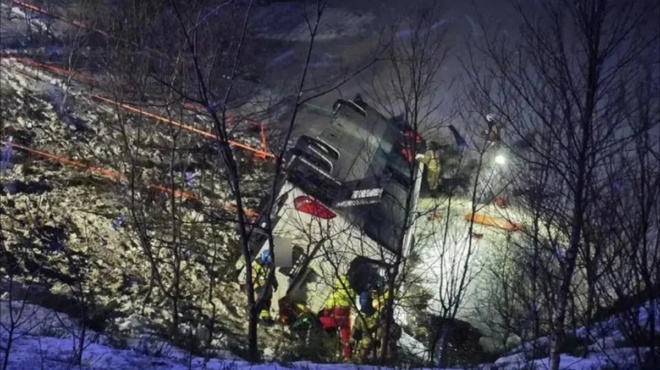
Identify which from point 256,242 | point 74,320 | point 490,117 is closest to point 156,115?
point 256,242

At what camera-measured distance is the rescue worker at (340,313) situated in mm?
10445

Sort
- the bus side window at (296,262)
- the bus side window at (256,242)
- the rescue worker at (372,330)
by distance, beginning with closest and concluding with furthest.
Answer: the rescue worker at (372,330) → the bus side window at (296,262) → the bus side window at (256,242)

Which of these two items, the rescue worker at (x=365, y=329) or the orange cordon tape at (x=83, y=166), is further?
the orange cordon tape at (x=83, y=166)

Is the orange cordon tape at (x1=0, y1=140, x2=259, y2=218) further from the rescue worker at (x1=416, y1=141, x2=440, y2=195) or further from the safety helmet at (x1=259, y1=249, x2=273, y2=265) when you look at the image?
the rescue worker at (x1=416, y1=141, x2=440, y2=195)

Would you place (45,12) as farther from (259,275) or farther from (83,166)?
(259,275)

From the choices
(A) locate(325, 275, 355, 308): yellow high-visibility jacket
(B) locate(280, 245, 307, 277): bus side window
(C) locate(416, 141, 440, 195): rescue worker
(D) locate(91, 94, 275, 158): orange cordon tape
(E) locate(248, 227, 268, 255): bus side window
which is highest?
(D) locate(91, 94, 275, 158): orange cordon tape

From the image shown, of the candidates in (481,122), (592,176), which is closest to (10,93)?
(481,122)

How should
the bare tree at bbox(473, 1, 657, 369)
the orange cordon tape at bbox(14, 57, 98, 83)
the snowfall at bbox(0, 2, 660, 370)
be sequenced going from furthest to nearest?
the orange cordon tape at bbox(14, 57, 98, 83) < the snowfall at bbox(0, 2, 660, 370) < the bare tree at bbox(473, 1, 657, 369)

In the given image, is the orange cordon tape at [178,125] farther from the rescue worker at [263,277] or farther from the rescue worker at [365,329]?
the rescue worker at [365,329]

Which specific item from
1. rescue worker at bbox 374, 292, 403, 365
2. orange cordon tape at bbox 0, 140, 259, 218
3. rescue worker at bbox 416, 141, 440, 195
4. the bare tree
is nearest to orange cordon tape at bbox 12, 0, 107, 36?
orange cordon tape at bbox 0, 140, 259, 218

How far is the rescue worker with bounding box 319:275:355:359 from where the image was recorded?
10445 millimetres

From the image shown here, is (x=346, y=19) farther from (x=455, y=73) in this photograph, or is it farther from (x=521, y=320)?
(x=521, y=320)

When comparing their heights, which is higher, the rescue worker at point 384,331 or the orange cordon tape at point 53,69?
the orange cordon tape at point 53,69

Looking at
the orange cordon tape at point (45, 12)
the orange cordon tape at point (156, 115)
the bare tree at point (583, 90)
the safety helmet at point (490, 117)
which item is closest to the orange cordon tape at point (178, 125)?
the orange cordon tape at point (156, 115)
